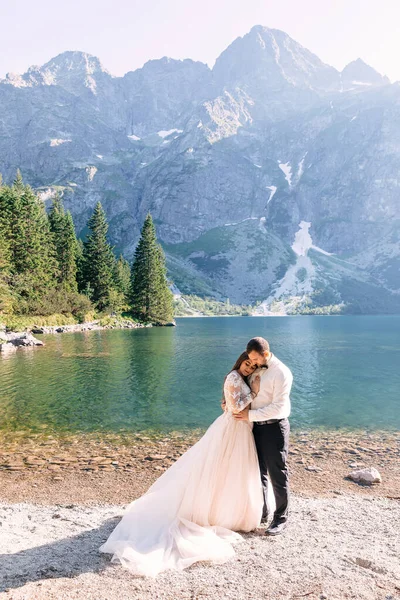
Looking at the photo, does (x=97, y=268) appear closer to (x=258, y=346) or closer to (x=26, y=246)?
(x=26, y=246)

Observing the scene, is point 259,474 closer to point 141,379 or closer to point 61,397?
point 61,397

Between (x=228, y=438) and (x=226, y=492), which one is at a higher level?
(x=228, y=438)

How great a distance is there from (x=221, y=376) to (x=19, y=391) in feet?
47.4

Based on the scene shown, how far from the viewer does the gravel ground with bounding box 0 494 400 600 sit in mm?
5441

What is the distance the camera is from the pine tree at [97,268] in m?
83.3

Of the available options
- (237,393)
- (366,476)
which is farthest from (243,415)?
(366,476)

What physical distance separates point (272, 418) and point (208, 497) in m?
1.89

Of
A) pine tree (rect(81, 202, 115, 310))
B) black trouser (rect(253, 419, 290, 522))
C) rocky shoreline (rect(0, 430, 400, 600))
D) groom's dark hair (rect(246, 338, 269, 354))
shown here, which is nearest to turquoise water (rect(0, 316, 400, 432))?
rocky shoreline (rect(0, 430, 400, 600))

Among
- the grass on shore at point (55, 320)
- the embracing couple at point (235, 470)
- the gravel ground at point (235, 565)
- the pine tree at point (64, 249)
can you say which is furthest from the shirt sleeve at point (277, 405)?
the pine tree at point (64, 249)

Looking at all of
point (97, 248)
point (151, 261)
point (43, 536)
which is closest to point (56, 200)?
point (97, 248)

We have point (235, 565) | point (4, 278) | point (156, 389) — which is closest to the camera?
point (235, 565)

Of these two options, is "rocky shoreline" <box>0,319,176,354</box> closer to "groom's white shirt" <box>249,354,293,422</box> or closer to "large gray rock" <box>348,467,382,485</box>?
"large gray rock" <box>348,467,382,485</box>

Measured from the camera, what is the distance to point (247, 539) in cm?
722

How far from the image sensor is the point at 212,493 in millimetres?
7406
